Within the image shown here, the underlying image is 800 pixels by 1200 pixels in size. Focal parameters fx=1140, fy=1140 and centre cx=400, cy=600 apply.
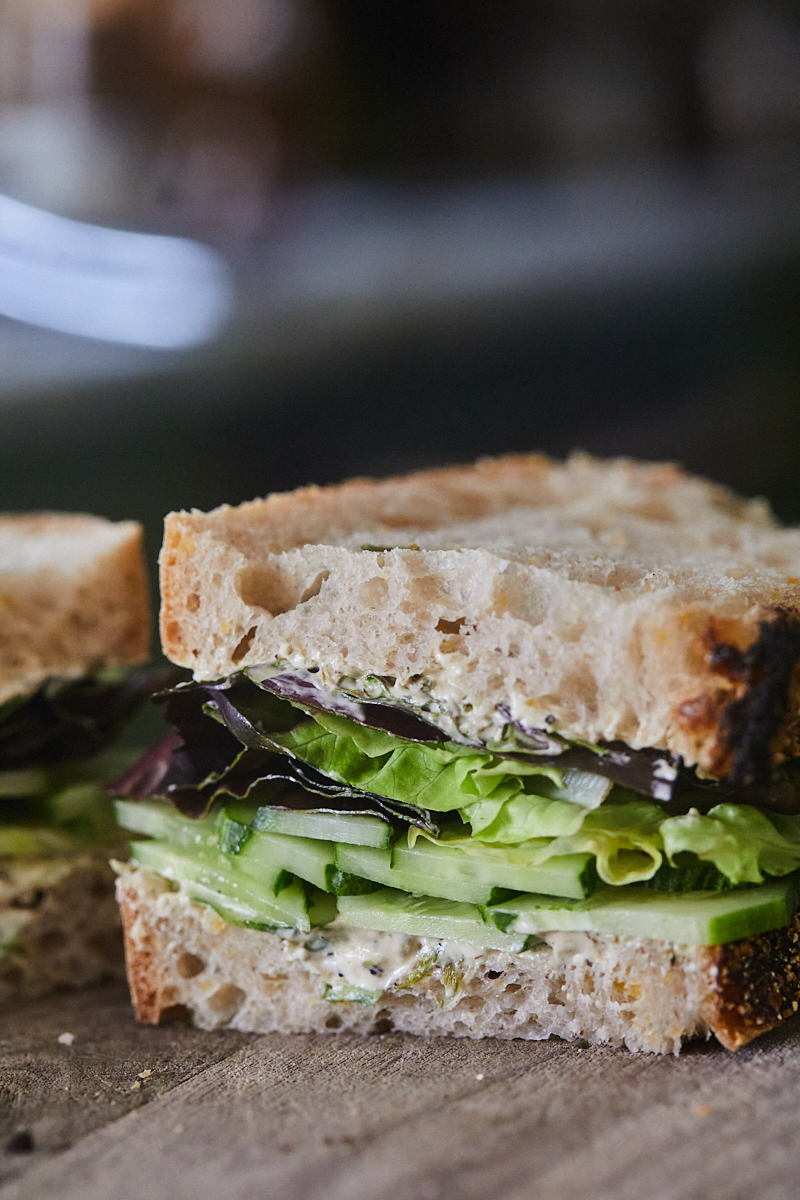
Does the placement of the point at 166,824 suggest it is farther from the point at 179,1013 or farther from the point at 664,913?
the point at 664,913

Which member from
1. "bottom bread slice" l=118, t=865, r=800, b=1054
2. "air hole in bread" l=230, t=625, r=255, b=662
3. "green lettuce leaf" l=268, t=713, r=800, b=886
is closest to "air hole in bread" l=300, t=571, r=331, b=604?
"air hole in bread" l=230, t=625, r=255, b=662

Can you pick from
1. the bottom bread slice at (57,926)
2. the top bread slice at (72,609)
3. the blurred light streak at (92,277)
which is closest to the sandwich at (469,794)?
the bottom bread slice at (57,926)

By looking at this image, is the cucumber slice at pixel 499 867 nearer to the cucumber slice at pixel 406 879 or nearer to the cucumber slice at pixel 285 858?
the cucumber slice at pixel 406 879

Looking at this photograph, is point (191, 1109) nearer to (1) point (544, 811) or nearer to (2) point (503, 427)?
(1) point (544, 811)

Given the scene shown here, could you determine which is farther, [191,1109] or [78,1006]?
[78,1006]

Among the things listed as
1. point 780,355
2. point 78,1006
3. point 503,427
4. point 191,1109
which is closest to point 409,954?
point 191,1109

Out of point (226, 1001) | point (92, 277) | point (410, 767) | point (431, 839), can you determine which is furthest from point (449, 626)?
point (92, 277)
